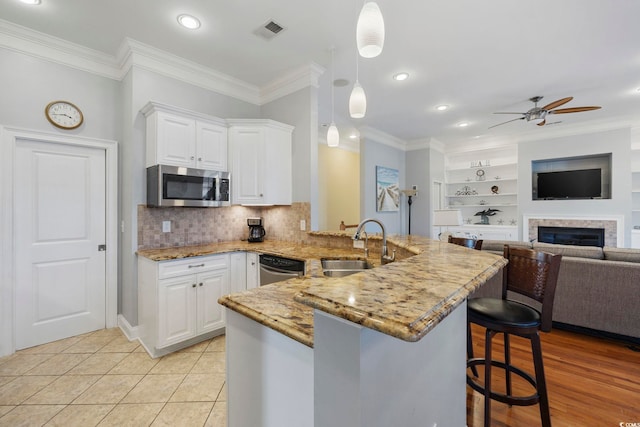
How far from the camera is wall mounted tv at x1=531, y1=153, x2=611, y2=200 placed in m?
5.41

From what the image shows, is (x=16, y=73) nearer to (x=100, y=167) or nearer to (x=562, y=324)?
(x=100, y=167)

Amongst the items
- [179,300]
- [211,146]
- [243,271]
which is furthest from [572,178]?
[179,300]

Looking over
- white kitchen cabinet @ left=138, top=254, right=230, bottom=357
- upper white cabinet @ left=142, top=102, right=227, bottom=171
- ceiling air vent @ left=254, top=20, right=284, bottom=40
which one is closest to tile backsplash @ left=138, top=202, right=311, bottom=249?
white kitchen cabinet @ left=138, top=254, right=230, bottom=357

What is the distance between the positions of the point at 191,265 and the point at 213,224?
894mm

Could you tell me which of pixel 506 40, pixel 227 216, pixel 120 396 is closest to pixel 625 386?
pixel 506 40

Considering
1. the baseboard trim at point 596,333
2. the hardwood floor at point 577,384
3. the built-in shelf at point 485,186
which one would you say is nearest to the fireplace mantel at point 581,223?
the built-in shelf at point 485,186

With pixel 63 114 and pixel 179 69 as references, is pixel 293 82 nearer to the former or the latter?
pixel 179 69

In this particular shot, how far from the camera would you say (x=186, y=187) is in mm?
2809

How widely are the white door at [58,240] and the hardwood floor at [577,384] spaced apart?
143 inches

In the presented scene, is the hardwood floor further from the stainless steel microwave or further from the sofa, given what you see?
the stainless steel microwave

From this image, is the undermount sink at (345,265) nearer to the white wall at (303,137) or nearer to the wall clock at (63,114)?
the white wall at (303,137)

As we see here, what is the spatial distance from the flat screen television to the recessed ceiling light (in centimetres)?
689

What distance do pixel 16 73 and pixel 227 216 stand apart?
90.4 inches

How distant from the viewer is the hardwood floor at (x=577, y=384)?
171cm
